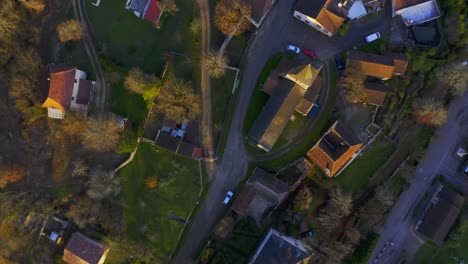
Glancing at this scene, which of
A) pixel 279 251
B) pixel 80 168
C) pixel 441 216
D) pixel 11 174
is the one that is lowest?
pixel 11 174

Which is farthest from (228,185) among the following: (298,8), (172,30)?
(298,8)

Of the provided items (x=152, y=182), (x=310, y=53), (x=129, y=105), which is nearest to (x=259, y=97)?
(x=310, y=53)

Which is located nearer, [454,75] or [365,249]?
[454,75]

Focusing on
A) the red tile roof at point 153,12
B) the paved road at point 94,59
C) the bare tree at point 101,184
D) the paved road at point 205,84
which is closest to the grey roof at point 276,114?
the paved road at point 205,84

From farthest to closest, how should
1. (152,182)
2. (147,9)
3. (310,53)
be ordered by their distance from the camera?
(310,53) → (152,182) → (147,9)

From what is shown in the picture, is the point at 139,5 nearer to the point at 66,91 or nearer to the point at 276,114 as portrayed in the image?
the point at 66,91

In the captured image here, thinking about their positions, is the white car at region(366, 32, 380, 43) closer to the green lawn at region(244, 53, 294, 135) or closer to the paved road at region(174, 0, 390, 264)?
the paved road at region(174, 0, 390, 264)
